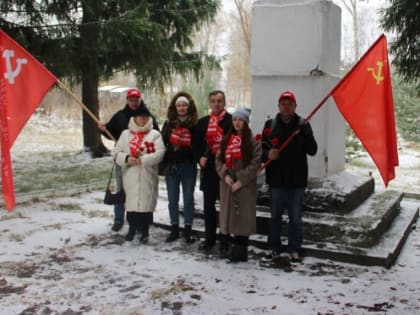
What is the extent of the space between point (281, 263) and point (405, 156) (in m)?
12.0

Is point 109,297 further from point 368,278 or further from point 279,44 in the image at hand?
point 279,44

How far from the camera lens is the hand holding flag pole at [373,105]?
457 centimetres

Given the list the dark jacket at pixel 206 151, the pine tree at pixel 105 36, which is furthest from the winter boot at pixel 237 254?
the pine tree at pixel 105 36

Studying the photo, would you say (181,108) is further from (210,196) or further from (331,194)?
Answer: (331,194)

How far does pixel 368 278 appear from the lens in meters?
4.27

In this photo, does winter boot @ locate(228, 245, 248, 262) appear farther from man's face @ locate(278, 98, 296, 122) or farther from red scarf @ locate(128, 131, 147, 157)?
red scarf @ locate(128, 131, 147, 157)

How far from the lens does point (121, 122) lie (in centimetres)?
566

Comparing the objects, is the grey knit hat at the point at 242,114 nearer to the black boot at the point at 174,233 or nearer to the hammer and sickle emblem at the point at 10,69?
the black boot at the point at 174,233

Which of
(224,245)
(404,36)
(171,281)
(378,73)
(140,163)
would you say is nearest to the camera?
(171,281)

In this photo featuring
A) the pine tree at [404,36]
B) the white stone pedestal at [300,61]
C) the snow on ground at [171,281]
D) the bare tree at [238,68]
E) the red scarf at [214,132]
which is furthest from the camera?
the bare tree at [238,68]

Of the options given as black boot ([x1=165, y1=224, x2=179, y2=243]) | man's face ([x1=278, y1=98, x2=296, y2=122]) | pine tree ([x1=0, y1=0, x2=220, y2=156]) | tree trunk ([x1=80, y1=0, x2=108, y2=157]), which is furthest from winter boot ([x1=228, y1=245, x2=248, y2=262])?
tree trunk ([x1=80, y1=0, x2=108, y2=157])

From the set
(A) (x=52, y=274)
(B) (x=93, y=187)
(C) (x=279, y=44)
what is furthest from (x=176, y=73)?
(A) (x=52, y=274)

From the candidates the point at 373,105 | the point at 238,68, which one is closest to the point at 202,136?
the point at 373,105

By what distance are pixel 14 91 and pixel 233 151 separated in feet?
7.42
